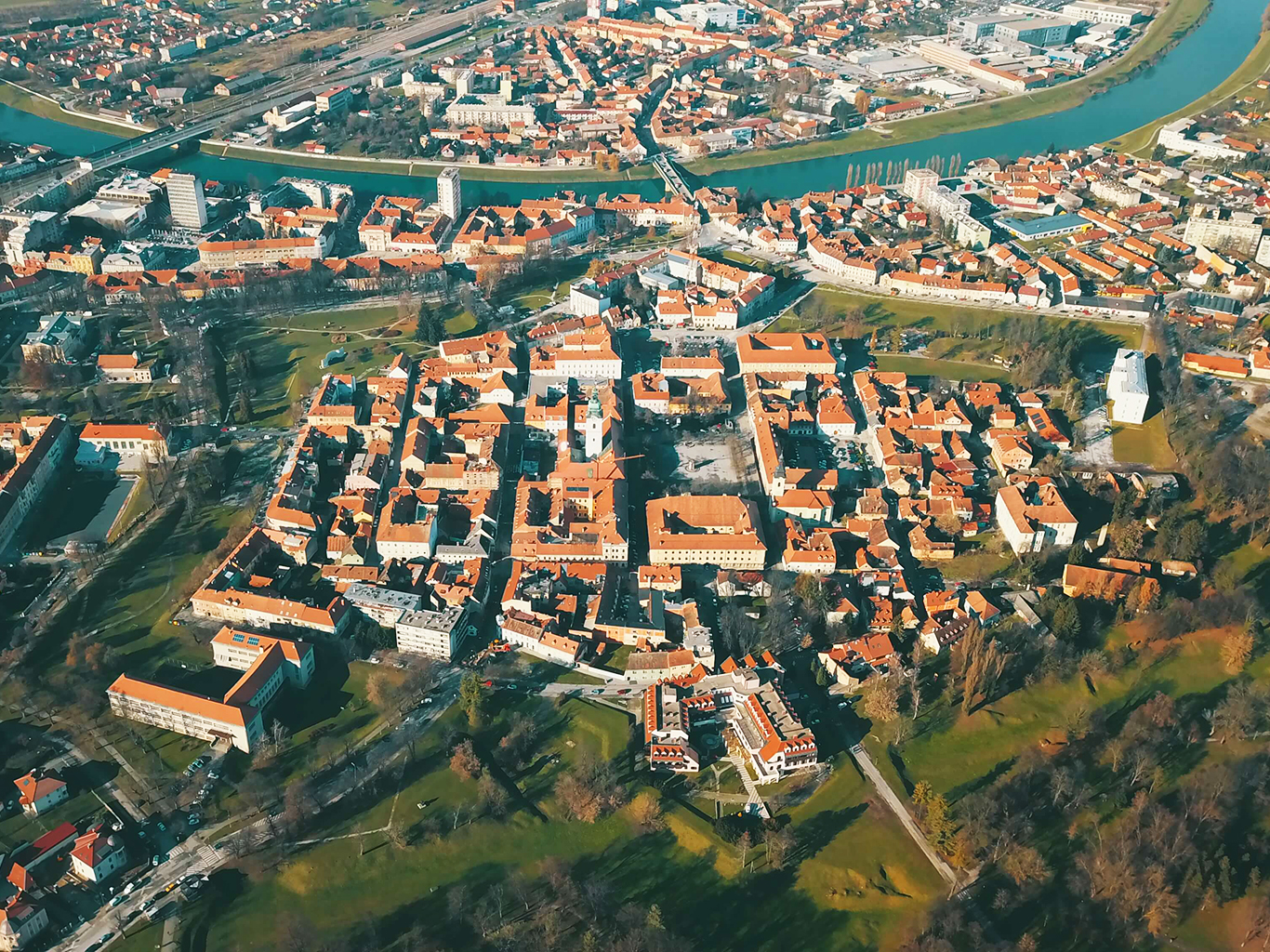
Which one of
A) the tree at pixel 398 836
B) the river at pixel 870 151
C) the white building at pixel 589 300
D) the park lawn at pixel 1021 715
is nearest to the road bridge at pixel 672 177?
the river at pixel 870 151

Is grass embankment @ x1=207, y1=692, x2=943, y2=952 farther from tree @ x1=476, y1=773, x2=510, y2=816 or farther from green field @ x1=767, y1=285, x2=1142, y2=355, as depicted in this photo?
green field @ x1=767, y1=285, x2=1142, y2=355

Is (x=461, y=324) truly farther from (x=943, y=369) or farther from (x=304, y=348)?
(x=943, y=369)

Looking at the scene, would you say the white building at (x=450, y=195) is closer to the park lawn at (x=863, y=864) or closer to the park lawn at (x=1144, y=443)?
the park lawn at (x=1144, y=443)

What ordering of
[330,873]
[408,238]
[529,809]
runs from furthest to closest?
[408,238], [529,809], [330,873]

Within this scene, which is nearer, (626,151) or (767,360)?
(767,360)

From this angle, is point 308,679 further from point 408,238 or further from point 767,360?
point 408,238

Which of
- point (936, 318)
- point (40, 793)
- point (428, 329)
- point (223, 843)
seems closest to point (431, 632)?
point (223, 843)

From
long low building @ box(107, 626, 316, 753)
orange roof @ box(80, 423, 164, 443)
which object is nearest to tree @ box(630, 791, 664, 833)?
long low building @ box(107, 626, 316, 753)

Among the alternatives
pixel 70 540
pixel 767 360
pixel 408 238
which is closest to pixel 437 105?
pixel 408 238

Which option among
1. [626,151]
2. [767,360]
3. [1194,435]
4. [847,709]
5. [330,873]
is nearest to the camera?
[330,873]
